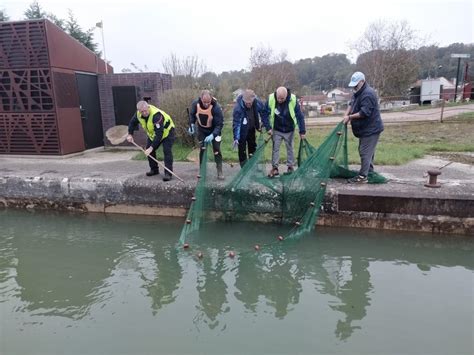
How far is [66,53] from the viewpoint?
9.33 metres

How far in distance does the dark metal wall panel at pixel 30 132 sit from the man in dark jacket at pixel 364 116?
694cm

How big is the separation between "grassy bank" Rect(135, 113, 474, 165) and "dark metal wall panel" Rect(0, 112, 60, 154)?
2203mm

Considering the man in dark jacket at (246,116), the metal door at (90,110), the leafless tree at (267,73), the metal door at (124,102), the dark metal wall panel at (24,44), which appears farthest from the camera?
the leafless tree at (267,73)

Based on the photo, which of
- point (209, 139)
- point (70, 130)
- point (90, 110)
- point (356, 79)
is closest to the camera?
point (356, 79)

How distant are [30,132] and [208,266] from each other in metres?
6.81

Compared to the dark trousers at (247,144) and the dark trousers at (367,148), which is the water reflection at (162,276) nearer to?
the dark trousers at (247,144)

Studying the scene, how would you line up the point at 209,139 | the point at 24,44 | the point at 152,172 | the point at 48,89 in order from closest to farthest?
the point at 209,139
the point at 152,172
the point at 24,44
the point at 48,89

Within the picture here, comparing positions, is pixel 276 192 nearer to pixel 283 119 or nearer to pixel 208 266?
pixel 283 119

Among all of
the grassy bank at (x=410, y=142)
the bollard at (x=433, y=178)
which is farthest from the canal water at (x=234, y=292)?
the grassy bank at (x=410, y=142)

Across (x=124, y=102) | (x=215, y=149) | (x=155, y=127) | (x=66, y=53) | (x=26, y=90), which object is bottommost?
(x=215, y=149)

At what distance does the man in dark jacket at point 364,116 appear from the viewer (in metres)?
5.57

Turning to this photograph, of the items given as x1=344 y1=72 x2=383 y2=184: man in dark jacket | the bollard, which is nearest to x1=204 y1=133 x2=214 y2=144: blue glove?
x1=344 y1=72 x2=383 y2=184: man in dark jacket

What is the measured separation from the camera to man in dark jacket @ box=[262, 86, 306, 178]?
605 centimetres

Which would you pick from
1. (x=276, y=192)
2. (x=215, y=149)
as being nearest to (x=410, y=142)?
(x=276, y=192)
